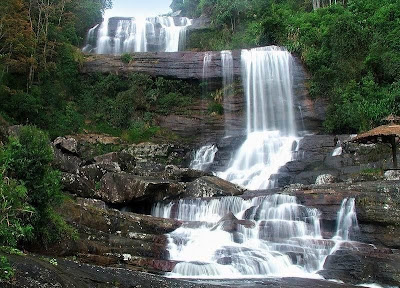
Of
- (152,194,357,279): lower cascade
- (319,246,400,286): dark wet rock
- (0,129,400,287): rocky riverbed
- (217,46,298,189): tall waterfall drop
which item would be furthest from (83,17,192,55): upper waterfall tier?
(319,246,400,286): dark wet rock

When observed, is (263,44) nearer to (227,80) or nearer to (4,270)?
(227,80)

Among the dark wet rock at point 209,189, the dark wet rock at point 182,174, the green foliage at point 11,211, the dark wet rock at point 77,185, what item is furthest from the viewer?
the dark wet rock at point 182,174

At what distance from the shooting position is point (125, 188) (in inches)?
685

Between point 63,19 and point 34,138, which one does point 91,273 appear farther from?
point 63,19

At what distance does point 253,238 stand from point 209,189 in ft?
16.4

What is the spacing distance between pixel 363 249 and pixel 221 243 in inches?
164

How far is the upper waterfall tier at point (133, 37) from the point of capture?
36969 mm

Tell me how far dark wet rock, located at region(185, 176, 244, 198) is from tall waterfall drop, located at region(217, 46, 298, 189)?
17.0ft

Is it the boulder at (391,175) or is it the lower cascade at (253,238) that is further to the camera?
the boulder at (391,175)

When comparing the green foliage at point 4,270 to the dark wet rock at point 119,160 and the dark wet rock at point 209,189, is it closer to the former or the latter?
the dark wet rock at point 209,189

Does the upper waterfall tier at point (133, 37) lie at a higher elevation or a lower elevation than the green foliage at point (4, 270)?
higher

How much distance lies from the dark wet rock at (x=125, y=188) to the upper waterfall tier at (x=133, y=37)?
20964 millimetres

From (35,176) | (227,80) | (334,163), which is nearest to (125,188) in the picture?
(35,176)

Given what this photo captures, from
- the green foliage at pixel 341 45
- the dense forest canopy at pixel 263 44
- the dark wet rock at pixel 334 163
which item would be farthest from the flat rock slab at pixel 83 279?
the green foliage at pixel 341 45
